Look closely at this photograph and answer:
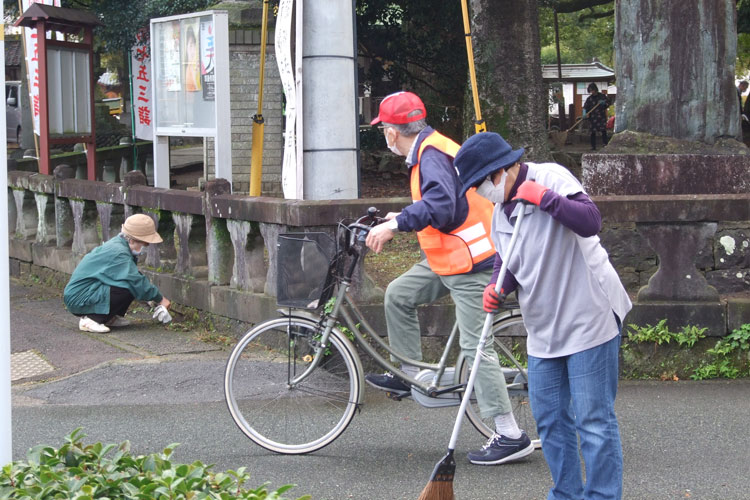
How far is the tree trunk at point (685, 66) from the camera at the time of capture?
7551mm


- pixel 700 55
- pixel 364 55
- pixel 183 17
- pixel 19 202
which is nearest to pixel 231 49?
pixel 364 55

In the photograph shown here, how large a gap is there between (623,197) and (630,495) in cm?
262

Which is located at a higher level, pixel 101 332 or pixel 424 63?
pixel 424 63

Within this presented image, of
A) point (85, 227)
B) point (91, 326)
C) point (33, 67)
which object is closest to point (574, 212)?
point (91, 326)

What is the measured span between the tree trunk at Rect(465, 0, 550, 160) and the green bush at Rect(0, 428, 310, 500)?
10.2m

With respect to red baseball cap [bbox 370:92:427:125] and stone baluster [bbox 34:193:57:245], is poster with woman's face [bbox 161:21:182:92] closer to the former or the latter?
stone baluster [bbox 34:193:57:245]

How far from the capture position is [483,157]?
3.81 metres

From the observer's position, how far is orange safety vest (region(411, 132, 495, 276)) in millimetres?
4965

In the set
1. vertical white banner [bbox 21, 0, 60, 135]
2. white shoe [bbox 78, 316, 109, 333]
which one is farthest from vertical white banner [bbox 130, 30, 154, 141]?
white shoe [bbox 78, 316, 109, 333]

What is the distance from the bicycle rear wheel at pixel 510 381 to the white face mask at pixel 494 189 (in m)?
1.47

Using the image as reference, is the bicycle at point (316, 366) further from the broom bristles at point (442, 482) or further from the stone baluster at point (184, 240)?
the stone baluster at point (184, 240)

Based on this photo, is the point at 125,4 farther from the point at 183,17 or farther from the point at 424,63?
the point at 183,17

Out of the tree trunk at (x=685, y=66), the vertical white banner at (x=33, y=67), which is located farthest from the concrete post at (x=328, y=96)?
the vertical white banner at (x=33, y=67)

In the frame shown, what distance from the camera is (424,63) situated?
17.1 m
